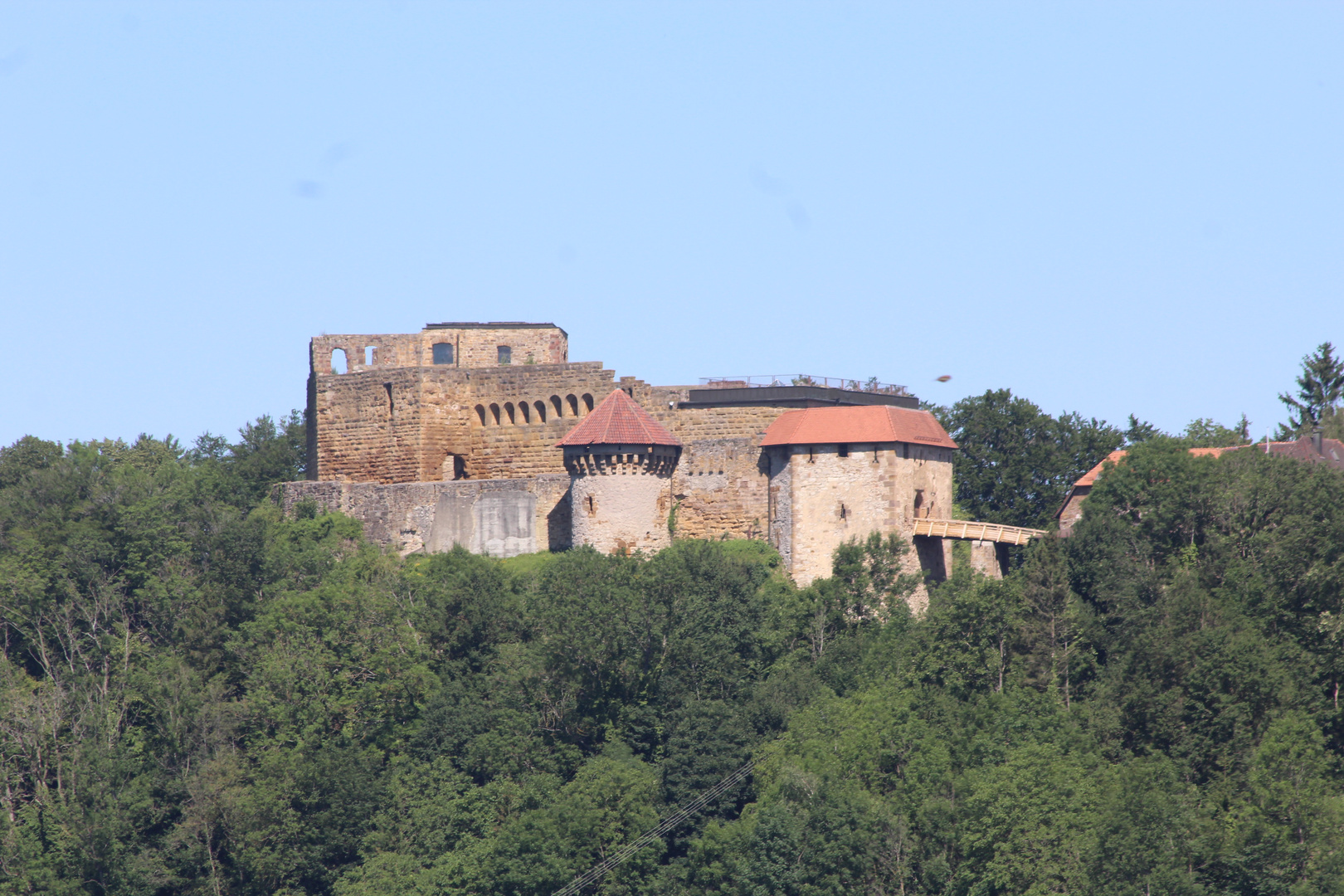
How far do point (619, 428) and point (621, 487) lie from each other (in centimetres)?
164

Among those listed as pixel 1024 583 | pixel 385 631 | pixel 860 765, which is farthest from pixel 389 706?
pixel 1024 583

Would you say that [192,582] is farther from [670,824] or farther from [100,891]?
[670,824]

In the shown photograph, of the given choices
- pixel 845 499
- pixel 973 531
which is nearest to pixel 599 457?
pixel 845 499

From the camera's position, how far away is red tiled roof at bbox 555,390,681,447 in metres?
59.2

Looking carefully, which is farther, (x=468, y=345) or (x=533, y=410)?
(x=468, y=345)

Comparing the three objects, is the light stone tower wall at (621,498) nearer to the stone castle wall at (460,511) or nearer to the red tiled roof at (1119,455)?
the stone castle wall at (460,511)

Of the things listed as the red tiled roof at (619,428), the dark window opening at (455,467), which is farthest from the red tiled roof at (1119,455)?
the dark window opening at (455,467)

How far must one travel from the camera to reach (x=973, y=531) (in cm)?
5678

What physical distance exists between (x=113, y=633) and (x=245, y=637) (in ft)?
13.2

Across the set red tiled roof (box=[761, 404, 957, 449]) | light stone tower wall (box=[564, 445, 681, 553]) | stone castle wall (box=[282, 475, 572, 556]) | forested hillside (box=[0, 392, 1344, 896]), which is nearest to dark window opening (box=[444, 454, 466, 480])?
stone castle wall (box=[282, 475, 572, 556])

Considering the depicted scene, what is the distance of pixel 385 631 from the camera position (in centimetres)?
5781

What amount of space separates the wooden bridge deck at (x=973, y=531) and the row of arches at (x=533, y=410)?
11645 millimetres

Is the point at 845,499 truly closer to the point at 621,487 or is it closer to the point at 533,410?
the point at 621,487

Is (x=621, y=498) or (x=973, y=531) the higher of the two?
(x=621, y=498)
